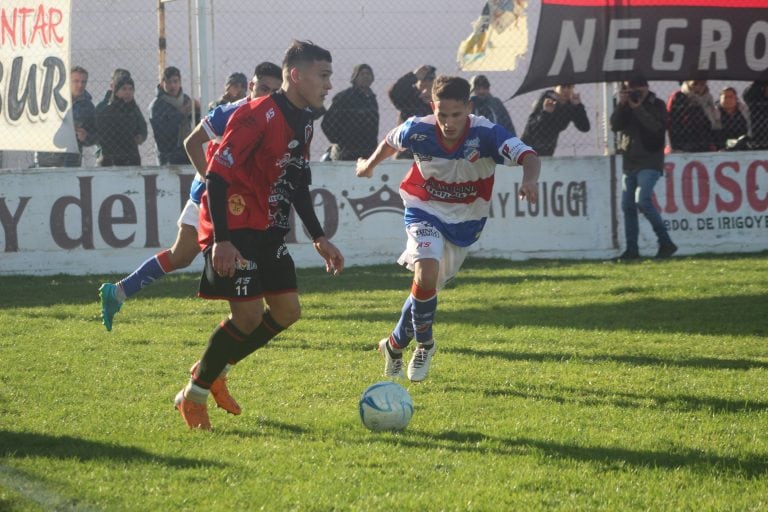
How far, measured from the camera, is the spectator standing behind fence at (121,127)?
1320 cm

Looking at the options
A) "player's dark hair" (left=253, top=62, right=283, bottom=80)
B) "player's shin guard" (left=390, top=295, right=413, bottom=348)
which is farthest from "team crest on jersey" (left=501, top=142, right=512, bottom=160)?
"player's dark hair" (left=253, top=62, right=283, bottom=80)

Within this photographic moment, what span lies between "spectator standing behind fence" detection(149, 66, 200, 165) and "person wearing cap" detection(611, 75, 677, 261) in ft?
15.9

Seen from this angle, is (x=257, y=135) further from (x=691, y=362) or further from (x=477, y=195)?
(x=691, y=362)

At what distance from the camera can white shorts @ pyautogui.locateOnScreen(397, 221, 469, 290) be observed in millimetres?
6980

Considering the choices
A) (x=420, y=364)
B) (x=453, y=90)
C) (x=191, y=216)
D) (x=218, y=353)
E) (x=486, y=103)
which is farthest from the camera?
(x=486, y=103)

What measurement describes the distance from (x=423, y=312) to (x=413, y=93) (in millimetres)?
6857

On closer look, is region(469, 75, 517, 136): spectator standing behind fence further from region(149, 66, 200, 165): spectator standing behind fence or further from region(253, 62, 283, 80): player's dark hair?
region(253, 62, 283, 80): player's dark hair

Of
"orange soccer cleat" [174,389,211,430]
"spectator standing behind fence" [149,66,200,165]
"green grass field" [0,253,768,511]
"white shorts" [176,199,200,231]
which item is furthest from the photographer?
"spectator standing behind fence" [149,66,200,165]

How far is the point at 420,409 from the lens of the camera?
6113 millimetres

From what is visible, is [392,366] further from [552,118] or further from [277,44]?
[277,44]

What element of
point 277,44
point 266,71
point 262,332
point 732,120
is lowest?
point 262,332

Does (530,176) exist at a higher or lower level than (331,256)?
higher

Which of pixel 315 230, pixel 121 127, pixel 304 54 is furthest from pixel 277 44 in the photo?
pixel 304 54

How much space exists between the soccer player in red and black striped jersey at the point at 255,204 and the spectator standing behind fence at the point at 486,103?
823 centimetres
